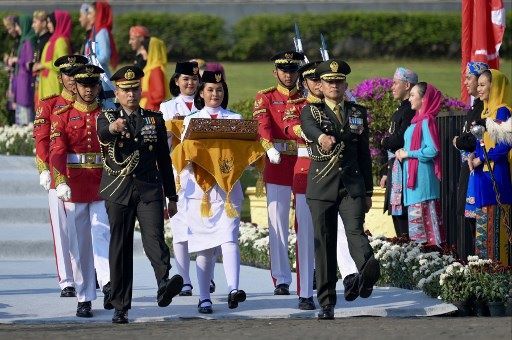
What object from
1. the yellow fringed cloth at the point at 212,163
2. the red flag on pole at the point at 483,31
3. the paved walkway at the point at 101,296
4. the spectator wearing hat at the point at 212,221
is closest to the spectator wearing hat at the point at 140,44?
the paved walkway at the point at 101,296

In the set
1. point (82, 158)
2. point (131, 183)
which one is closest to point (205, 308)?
point (131, 183)

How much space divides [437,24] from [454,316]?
21955 mm

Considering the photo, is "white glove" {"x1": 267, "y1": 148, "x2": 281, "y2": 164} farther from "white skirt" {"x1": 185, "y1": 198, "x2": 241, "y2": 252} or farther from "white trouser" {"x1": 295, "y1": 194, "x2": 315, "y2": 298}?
"white skirt" {"x1": 185, "y1": 198, "x2": 241, "y2": 252}

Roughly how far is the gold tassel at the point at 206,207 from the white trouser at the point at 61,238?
1.24m

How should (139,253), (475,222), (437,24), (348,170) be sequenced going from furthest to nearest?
1. (437,24)
2. (139,253)
3. (475,222)
4. (348,170)

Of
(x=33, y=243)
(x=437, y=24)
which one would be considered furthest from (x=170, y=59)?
(x=33, y=243)

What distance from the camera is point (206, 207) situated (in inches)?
555

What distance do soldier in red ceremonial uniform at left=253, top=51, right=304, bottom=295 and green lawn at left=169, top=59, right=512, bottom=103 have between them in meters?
14.5

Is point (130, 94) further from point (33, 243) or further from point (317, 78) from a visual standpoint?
point (33, 243)

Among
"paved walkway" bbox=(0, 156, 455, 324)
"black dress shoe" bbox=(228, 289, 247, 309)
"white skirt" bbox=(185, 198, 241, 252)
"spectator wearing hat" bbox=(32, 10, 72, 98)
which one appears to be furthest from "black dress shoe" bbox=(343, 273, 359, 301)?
"spectator wearing hat" bbox=(32, 10, 72, 98)

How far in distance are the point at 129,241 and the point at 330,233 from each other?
148 centimetres

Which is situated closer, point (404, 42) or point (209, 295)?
point (209, 295)

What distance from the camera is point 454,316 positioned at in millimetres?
13969

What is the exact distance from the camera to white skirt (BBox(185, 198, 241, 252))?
13961 mm
